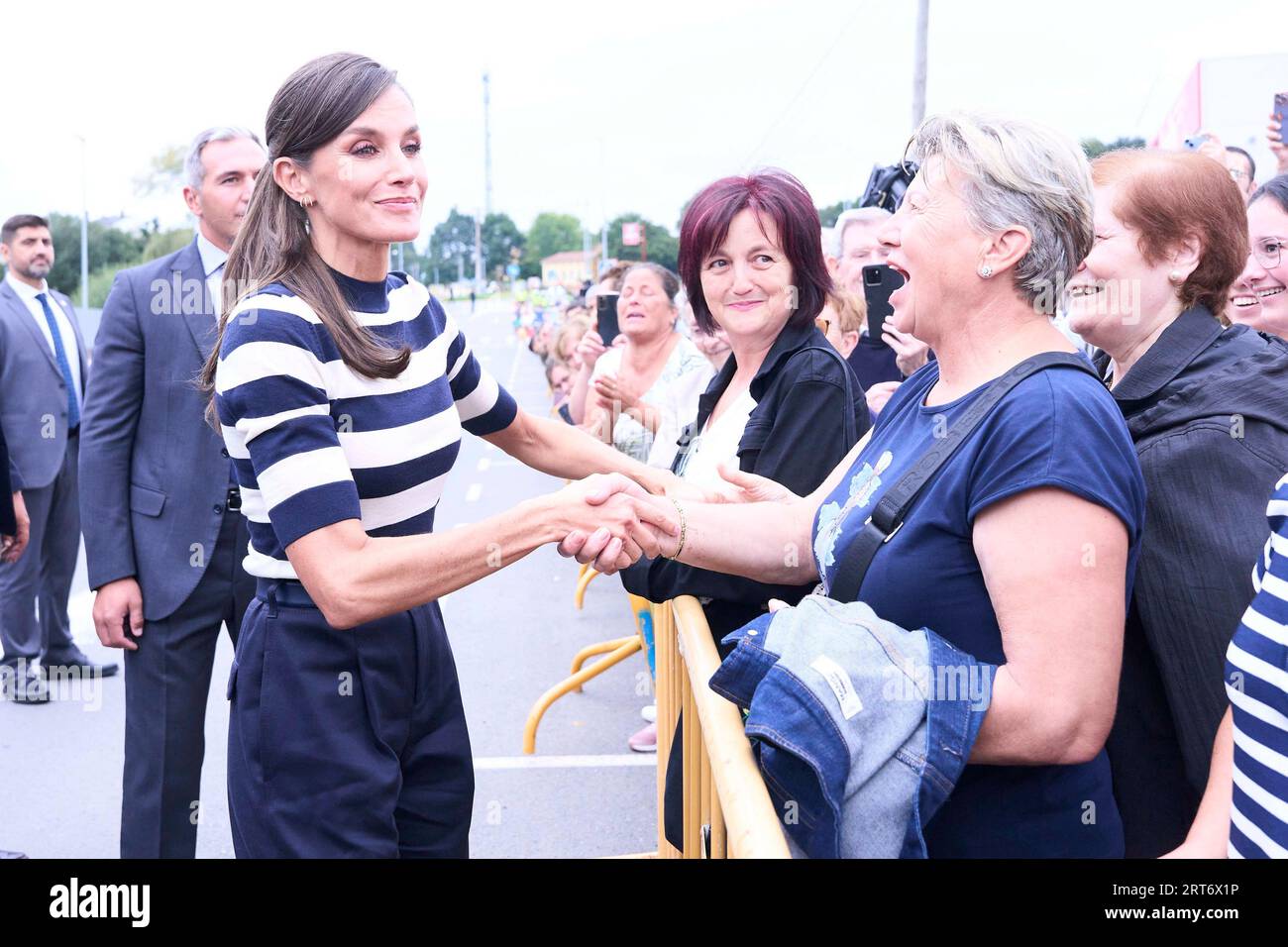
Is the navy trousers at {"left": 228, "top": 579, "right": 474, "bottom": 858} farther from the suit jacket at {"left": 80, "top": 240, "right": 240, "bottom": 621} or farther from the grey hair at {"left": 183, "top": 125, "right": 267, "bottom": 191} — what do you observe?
the grey hair at {"left": 183, "top": 125, "right": 267, "bottom": 191}

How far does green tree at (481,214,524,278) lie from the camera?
12144cm

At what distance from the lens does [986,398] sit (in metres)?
1.81

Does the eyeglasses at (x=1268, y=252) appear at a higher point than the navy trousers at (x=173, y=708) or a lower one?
higher

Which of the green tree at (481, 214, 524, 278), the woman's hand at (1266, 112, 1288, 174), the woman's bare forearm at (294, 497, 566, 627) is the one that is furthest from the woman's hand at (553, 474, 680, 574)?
the green tree at (481, 214, 524, 278)

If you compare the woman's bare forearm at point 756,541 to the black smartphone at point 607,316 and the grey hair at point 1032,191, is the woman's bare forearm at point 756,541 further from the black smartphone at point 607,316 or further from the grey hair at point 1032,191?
the black smartphone at point 607,316

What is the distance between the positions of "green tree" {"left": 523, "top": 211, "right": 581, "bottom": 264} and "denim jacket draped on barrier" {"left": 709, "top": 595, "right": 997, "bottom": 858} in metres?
138

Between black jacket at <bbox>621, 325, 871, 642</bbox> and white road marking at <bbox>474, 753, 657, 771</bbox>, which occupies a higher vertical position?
black jacket at <bbox>621, 325, 871, 642</bbox>

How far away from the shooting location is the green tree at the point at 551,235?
141 metres

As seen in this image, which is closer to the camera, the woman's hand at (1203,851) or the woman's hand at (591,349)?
the woman's hand at (1203,851)

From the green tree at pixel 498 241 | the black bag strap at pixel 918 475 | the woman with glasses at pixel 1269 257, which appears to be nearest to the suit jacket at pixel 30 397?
the black bag strap at pixel 918 475

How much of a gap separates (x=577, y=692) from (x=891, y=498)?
469 cm

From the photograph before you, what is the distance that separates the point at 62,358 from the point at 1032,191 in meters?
6.34

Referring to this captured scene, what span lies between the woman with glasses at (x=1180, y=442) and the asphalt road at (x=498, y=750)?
8.64 ft

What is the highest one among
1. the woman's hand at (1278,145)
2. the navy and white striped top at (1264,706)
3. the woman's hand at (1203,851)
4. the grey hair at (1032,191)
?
the woman's hand at (1278,145)
